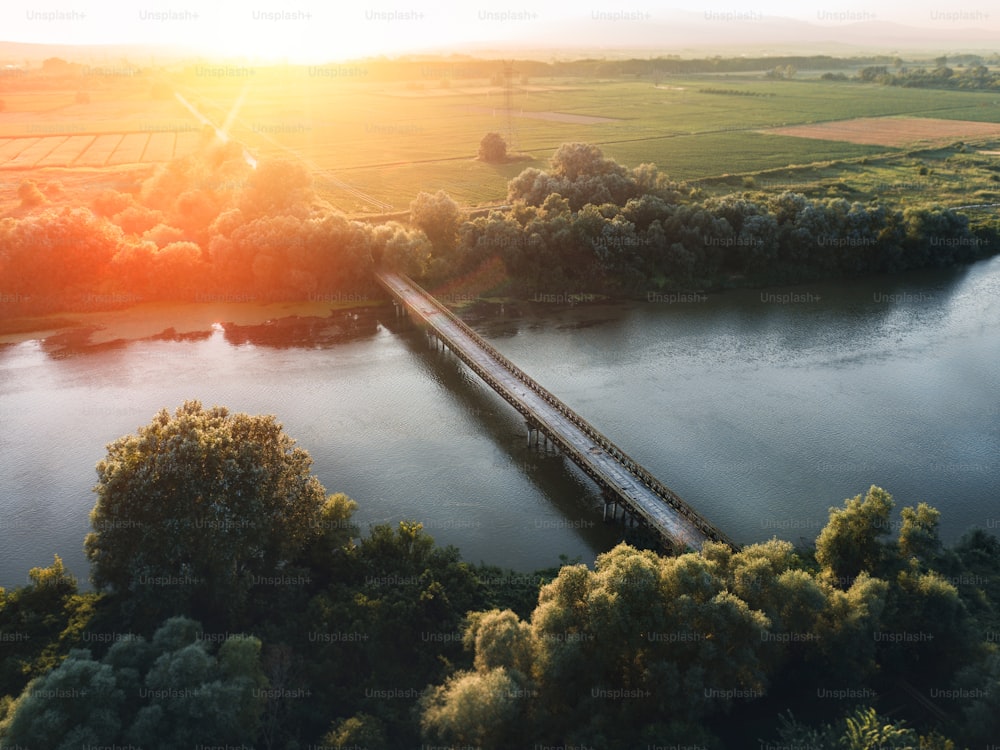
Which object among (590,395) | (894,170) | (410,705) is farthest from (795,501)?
(894,170)

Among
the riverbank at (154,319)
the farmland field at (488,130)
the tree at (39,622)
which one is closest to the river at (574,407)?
the riverbank at (154,319)

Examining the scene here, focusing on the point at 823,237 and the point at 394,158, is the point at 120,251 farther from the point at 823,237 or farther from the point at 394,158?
the point at 823,237

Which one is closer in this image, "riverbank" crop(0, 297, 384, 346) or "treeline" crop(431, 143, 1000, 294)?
"riverbank" crop(0, 297, 384, 346)

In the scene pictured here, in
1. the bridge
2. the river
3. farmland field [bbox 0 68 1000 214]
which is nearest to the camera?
the bridge

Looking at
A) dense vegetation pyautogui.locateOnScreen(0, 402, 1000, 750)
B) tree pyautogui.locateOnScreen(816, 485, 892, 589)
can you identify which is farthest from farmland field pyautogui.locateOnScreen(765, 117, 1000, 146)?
dense vegetation pyautogui.locateOnScreen(0, 402, 1000, 750)

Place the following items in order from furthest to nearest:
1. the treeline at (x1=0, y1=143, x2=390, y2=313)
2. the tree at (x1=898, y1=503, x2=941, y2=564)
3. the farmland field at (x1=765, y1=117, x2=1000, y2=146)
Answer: the farmland field at (x1=765, y1=117, x2=1000, y2=146) < the treeline at (x1=0, y1=143, x2=390, y2=313) < the tree at (x1=898, y1=503, x2=941, y2=564)

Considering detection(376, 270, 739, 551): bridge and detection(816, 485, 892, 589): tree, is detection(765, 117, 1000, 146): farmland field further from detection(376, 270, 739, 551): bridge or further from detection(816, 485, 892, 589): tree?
detection(816, 485, 892, 589): tree
